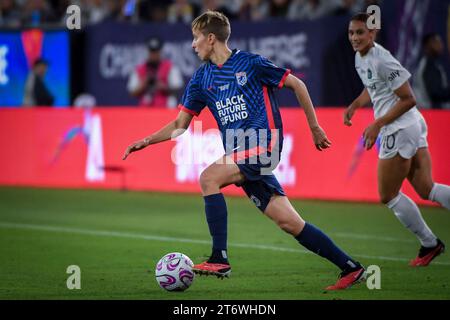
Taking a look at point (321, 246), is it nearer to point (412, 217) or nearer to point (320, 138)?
point (320, 138)

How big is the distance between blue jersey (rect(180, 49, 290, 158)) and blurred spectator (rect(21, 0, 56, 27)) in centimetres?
1350

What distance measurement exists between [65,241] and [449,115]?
18.0 ft

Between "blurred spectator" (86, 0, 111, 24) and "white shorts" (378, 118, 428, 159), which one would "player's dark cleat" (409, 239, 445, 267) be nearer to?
"white shorts" (378, 118, 428, 159)

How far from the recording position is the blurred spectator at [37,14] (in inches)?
831

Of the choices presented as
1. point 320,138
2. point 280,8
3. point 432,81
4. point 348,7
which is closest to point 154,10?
point 280,8

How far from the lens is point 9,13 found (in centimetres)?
2211

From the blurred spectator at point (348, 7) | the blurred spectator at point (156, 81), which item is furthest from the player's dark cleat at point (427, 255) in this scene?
the blurred spectator at point (156, 81)

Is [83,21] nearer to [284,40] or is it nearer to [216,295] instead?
[284,40]

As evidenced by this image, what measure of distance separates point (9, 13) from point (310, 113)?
51.0ft

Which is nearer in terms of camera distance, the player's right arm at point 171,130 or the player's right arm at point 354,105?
the player's right arm at point 171,130

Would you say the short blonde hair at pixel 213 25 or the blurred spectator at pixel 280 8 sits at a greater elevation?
the blurred spectator at pixel 280 8

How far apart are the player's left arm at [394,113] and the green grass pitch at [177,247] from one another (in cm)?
117

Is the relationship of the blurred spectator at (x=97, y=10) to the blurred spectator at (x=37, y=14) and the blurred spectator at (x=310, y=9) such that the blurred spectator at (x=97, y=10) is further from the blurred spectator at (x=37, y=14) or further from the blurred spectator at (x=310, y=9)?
the blurred spectator at (x=310, y=9)

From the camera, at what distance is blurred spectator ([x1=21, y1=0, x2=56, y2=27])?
21109mm
